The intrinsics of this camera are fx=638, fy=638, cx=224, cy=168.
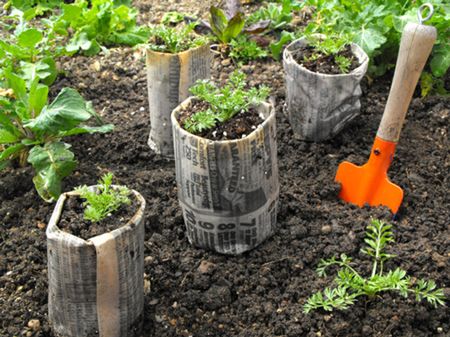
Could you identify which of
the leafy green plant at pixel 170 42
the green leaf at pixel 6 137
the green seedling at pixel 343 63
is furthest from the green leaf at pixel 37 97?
the green seedling at pixel 343 63

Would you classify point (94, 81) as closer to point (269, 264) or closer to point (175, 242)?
point (175, 242)

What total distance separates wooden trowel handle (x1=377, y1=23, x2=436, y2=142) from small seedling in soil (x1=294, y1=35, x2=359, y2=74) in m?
0.51

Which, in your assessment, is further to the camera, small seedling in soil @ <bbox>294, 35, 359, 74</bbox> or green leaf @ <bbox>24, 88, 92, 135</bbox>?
small seedling in soil @ <bbox>294, 35, 359, 74</bbox>

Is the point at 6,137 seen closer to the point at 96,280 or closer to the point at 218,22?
the point at 96,280

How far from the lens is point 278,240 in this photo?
2.88 m

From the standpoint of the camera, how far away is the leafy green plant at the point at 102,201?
2.29 metres

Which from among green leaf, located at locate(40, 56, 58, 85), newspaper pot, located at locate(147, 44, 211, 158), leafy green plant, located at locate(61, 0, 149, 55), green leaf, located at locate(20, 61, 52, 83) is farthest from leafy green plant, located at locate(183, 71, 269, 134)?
leafy green plant, located at locate(61, 0, 149, 55)

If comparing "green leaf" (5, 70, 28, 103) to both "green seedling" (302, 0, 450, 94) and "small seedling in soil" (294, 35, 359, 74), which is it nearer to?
"small seedling in soil" (294, 35, 359, 74)

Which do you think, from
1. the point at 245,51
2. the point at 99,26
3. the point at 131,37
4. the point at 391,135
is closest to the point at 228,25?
the point at 245,51

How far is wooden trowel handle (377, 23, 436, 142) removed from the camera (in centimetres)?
267

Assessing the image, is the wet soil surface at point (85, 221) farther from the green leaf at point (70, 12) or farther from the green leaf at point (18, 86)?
the green leaf at point (70, 12)

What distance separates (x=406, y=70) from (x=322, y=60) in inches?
28.0

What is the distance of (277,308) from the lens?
259 centimetres

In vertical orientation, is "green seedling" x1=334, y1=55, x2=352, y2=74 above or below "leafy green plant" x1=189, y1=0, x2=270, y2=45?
above
